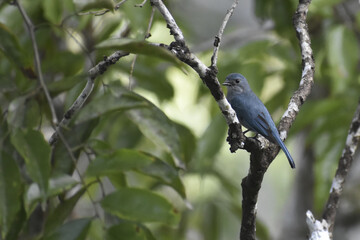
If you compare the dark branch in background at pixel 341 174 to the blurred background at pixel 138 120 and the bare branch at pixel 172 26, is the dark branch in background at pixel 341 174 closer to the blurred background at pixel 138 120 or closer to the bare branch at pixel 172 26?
the blurred background at pixel 138 120

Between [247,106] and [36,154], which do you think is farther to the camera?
[247,106]

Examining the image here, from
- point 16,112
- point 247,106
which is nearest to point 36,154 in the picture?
point 16,112

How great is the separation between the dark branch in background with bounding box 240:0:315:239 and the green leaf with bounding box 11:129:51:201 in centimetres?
88

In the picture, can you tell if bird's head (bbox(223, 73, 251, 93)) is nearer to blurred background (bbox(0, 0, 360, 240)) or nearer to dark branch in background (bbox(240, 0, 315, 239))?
blurred background (bbox(0, 0, 360, 240))

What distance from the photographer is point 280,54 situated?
4734 millimetres

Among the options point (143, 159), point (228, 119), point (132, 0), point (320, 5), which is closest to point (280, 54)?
point (320, 5)

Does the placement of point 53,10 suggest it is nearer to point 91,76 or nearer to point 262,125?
point 91,76

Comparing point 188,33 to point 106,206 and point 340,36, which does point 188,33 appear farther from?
point 106,206

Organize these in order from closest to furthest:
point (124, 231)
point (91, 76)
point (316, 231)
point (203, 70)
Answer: point (203, 70)
point (91, 76)
point (316, 231)
point (124, 231)

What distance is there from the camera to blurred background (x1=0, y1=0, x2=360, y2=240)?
3.10 metres

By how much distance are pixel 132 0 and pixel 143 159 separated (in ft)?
3.10

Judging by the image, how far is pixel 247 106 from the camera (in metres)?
3.82

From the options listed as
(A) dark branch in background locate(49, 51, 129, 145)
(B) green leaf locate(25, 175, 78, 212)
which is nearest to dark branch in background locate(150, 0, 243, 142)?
(A) dark branch in background locate(49, 51, 129, 145)

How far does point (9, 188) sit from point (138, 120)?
0.73 meters
